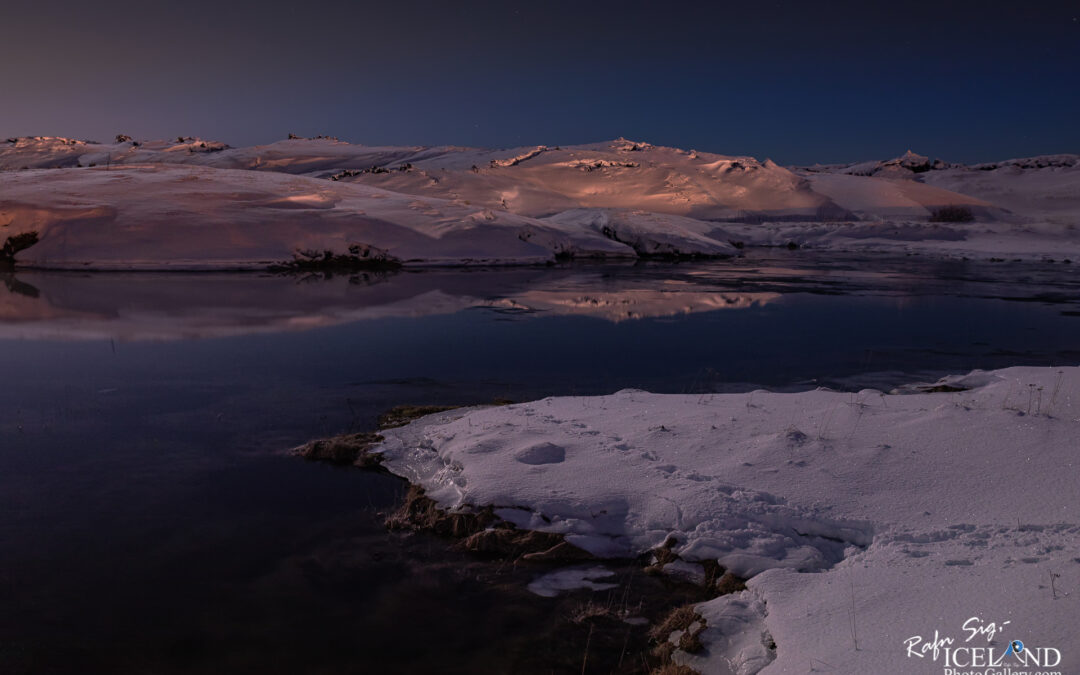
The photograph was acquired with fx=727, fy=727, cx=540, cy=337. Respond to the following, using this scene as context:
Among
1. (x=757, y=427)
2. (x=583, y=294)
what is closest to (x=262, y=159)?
(x=583, y=294)

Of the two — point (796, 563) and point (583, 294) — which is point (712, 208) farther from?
point (796, 563)

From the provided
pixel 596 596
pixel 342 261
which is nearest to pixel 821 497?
pixel 596 596

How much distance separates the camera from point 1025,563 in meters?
3.45

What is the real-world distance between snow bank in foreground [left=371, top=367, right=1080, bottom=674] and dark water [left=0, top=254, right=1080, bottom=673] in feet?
2.37

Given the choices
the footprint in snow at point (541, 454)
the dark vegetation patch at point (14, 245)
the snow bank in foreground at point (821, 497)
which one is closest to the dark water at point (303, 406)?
the snow bank in foreground at point (821, 497)

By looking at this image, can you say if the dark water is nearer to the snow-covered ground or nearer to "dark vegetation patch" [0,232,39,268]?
"dark vegetation patch" [0,232,39,268]

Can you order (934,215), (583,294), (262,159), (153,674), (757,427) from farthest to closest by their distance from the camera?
(262,159)
(934,215)
(583,294)
(757,427)
(153,674)

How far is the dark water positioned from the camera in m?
3.72

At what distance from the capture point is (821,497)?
462 centimetres

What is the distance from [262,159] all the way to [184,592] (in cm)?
6631

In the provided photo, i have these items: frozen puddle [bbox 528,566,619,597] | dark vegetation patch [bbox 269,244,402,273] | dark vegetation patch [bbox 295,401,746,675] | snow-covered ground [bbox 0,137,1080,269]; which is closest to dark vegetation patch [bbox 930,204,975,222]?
snow-covered ground [bbox 0,137,1080,269]

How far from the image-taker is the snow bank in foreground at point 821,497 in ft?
10.4

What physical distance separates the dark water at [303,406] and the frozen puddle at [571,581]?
111 millimetres

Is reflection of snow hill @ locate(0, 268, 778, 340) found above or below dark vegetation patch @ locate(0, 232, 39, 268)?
below
